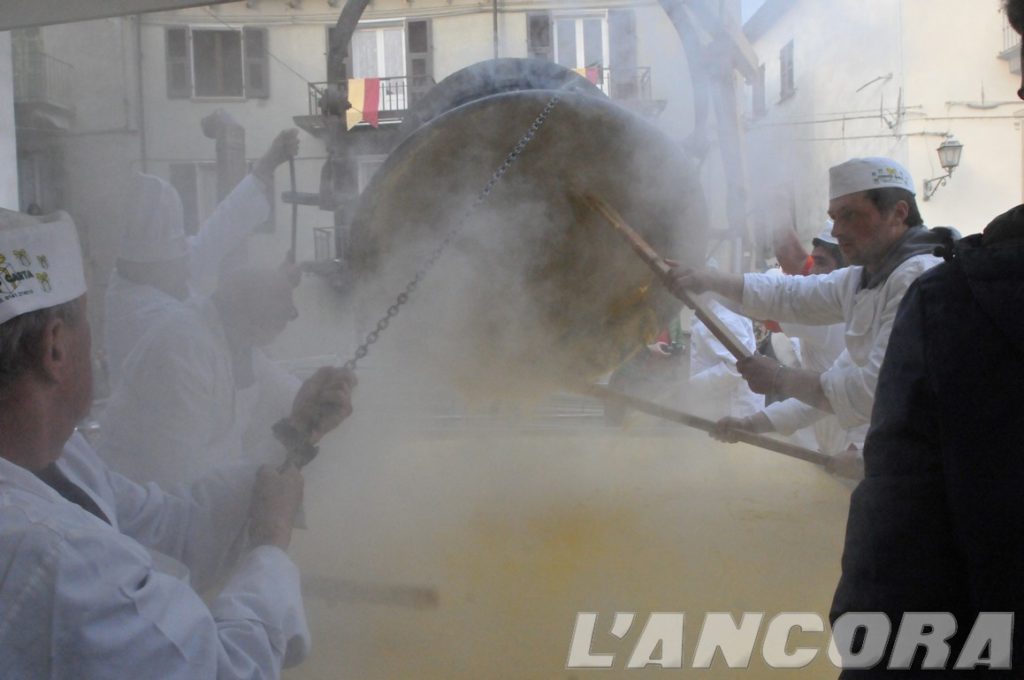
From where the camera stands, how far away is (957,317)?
2.68ft

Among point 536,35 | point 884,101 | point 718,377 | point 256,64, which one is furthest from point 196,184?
point 884,101

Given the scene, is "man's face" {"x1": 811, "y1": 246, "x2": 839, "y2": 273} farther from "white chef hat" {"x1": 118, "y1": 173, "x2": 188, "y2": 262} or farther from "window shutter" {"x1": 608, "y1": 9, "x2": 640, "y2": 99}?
"white chef hat" {"x1": 118, "y1": 173, "x2": 188, "y2": 262}

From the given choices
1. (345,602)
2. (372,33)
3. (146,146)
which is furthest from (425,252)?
(146,146)

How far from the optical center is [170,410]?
2285 millimetres

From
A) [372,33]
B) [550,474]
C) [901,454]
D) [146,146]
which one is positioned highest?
[372,33]

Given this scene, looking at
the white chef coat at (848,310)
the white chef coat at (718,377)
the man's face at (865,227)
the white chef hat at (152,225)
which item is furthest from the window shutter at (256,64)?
the white chef coat at (718,377)

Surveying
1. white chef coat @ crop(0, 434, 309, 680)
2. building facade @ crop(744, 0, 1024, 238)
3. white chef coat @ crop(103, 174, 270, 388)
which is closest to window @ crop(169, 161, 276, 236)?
white chef coat @ crop(103, 174, 270, 388)

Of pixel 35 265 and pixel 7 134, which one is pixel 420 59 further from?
pixel 35 265

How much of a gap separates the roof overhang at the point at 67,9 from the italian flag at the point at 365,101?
65cm

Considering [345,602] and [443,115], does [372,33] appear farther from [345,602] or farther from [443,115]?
[345,602]

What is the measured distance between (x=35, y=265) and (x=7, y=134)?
8.04 feet

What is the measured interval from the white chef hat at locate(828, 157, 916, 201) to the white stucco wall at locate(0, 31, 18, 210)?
259 centimetres

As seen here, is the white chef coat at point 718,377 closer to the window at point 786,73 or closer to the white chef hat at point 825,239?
the white chef hat at point 825,239

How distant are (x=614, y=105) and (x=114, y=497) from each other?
134cm
